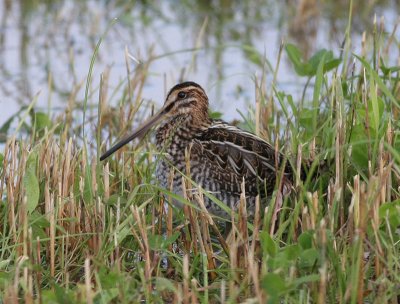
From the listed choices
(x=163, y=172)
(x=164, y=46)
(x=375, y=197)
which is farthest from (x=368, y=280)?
(x=164, y=46)

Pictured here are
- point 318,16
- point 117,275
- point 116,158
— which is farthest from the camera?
point 318,16

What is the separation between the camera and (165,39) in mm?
8578

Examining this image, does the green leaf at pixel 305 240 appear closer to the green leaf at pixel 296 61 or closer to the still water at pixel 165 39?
the green leaf at pixel 296 61

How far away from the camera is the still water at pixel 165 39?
7320mm

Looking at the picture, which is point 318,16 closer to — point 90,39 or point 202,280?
point 90,39

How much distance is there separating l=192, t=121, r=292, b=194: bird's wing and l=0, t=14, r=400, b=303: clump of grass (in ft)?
0.40

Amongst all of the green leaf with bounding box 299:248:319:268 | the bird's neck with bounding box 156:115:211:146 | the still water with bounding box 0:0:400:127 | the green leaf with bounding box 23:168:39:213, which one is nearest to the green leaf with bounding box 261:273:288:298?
the green leaf with bounding box 299:248:319:268

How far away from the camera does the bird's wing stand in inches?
182

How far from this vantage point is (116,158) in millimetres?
5090

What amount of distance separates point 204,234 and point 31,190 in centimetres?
72

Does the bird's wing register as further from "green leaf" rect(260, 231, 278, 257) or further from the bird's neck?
"green leaf" rect(260, 231, 278, 257)

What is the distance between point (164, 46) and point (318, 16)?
4.91ft

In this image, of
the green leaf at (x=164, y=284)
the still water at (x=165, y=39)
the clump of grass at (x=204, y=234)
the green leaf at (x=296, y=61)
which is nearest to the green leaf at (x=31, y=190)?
the clump of grass at (x=204, y=234)

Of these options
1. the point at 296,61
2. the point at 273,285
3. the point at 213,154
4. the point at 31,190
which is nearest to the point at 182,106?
the point at 213,154
